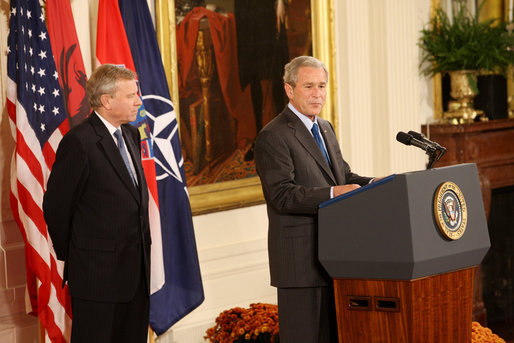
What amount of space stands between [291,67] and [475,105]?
4283 mm

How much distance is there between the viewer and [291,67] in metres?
3.45

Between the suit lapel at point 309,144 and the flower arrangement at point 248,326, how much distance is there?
1473mm

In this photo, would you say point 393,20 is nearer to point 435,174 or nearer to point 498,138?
point 498,138

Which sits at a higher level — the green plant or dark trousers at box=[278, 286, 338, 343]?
the green plant

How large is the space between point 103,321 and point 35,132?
110cm

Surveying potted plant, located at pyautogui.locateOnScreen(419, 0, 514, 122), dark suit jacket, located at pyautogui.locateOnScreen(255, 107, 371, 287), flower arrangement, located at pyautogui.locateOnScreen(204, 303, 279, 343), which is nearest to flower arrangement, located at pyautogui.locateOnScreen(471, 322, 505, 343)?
flower arrangement, located at pyautogui.locateOnScreen(204, 303, 279, 343)

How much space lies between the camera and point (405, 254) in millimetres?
2916

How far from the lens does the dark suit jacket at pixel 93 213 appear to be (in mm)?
3365

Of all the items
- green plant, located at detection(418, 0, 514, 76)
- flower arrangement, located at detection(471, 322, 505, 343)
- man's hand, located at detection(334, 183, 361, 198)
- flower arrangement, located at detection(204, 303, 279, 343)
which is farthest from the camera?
green plant, located at detection(418, 0, 514, 76)

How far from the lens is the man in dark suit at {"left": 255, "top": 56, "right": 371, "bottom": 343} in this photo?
3.33 metres

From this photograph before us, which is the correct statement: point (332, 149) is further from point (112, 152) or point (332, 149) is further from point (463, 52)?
point (463, 52)

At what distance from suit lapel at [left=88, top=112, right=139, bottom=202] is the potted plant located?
4.15 metres

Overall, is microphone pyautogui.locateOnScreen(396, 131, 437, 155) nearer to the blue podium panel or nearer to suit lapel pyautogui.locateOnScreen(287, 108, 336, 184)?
the blue podium panel

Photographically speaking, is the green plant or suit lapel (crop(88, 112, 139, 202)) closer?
suit lapel (crop(88, 112, 139, 202))
